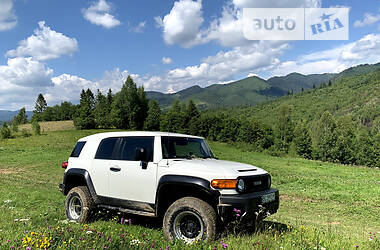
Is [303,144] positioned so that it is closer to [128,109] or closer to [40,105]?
[128,109]

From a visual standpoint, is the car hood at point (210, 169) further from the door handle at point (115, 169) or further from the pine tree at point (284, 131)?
the pine tree at point (284, 131)

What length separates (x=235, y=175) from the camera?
16.2 feet

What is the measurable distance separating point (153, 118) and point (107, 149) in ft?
257

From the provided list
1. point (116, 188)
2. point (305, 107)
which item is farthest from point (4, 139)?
point (305, 107)

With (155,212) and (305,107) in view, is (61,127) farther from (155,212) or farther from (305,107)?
(305,107)

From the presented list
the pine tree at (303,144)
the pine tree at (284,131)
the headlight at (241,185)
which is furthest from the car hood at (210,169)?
the pine tree at (284,131)

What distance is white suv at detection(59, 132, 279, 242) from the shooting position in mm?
4871

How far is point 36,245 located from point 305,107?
202062mm

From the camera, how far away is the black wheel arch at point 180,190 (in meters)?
4.95

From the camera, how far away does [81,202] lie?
21.9 feet

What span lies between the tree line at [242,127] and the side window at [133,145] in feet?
211

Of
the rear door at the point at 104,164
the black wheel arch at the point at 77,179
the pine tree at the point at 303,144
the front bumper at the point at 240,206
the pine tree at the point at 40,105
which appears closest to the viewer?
the front bumper at the point at 240,206

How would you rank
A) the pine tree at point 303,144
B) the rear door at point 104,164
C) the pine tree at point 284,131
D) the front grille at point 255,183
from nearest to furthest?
1. the front grille at point 255,183
2. the rear door at point 104,164
3. the pine tree at point 303,144
4. the pine tree at point 284,131

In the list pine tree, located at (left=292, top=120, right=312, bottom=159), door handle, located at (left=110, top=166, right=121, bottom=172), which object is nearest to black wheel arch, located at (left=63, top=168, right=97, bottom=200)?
door handle, located at (left=110, top=166, right=121, bottom=172)
